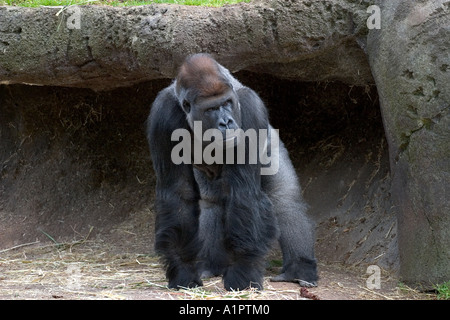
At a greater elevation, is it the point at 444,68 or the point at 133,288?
the point at 444,68

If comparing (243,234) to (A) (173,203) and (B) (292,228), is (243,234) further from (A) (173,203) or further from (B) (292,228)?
(B) (292,228)

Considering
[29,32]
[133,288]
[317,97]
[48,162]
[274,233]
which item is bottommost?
[133,288]

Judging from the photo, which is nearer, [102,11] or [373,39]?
[373,39]

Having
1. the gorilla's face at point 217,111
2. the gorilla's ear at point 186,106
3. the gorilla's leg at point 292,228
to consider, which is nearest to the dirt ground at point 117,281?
the gorilla's leg at point 292,228

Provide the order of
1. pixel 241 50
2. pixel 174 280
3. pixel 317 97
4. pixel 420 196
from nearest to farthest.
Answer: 1. pixel 174 280
2. pixel 420 196
3. pixel 241 50
4. pixel 317 97

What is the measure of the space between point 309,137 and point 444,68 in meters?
2.20

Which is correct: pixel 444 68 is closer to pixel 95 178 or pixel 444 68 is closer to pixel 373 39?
pixel 373 39

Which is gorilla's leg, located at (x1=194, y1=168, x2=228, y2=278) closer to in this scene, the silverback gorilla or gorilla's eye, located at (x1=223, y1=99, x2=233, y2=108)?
the silverback gorilla

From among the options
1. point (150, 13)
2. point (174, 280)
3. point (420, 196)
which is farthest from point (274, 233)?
point (150, 13)

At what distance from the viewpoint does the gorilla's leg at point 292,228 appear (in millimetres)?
4426

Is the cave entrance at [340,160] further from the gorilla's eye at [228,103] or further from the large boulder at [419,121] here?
the gorilla's eye at [228,103]

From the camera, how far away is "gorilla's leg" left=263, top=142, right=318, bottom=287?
14.5 ft

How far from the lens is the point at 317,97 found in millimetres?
6164

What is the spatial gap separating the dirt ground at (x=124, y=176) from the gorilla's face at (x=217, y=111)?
1373mm
